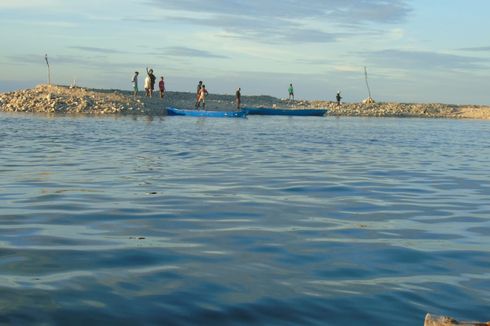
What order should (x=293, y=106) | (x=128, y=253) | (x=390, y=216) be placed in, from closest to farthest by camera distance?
(x=128, y=253), (x=390, y=216), (x=293, y=106)

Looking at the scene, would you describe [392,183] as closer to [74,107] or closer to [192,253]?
[192,253]

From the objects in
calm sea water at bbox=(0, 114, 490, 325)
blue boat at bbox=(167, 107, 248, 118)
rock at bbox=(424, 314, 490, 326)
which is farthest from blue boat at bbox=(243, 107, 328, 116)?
rock at bbox=(424, 314, 490, 326)

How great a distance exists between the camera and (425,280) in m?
5.92

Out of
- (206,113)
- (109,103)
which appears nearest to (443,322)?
(206,113)

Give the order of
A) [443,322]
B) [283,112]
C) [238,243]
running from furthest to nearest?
[283,112] < [238,243] < [443,322]

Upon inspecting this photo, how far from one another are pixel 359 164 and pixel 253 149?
4.67 meters

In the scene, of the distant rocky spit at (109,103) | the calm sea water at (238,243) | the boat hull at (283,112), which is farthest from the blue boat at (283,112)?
the calm sea water at (238,243)

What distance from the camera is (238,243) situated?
7.24 m

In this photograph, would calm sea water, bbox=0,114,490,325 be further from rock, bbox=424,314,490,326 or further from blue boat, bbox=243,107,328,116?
blue boat, bbox=243,107,328,116

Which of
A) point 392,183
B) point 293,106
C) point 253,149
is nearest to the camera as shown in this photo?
point 392,183

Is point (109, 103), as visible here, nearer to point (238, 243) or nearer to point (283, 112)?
point (283, 112)

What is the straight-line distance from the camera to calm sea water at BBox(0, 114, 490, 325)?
504 centimetres

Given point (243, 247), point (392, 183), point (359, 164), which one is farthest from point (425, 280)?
point (359, 164)

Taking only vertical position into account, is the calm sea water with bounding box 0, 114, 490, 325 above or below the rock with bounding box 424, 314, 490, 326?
below
